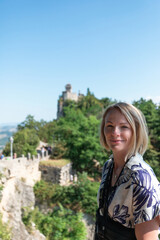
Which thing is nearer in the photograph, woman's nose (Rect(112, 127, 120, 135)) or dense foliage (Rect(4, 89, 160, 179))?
woman's nose (Rect(112, 127, 120, 135))

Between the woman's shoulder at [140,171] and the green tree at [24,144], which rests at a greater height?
the woman's shoulder at [140,171]

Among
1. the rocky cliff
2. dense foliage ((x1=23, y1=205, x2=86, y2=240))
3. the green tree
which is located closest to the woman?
the rocky cliff

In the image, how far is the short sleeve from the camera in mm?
1240

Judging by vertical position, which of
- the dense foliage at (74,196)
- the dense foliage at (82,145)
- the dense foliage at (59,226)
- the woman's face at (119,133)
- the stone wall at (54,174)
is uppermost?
the woman's face at (119,133)

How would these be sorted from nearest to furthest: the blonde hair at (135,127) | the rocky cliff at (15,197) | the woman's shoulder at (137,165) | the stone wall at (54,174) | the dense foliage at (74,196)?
the woman's shoulder at (137,165) < the blonde hair at (135,127) < the rocky cliff at (15,197) < the dense foliage at (74,196) < the stone wall at (54,174)

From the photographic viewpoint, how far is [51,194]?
14891 millimetres

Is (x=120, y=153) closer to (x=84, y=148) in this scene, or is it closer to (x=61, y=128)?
(x=84, y=148)

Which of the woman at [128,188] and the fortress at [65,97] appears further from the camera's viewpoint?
the fortress at [65,97]

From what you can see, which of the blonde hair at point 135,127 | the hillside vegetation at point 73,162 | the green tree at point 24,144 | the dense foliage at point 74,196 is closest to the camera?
the blonde hair at point 135,127

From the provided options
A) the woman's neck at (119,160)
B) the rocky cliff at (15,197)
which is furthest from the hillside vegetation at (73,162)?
the woman's neck at (119,160)

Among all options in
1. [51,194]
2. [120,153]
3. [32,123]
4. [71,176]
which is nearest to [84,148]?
[71,176]

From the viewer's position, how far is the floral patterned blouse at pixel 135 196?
1.26 metres

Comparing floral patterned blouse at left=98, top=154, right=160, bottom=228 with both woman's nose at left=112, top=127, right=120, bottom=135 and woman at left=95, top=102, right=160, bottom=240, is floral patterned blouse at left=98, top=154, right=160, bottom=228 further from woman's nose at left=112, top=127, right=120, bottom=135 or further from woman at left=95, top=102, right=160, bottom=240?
woman's nose at left=112, top=127, right=120, bottom=135

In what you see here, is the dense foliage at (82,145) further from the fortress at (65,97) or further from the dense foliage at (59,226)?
the fortress at (65,97)
